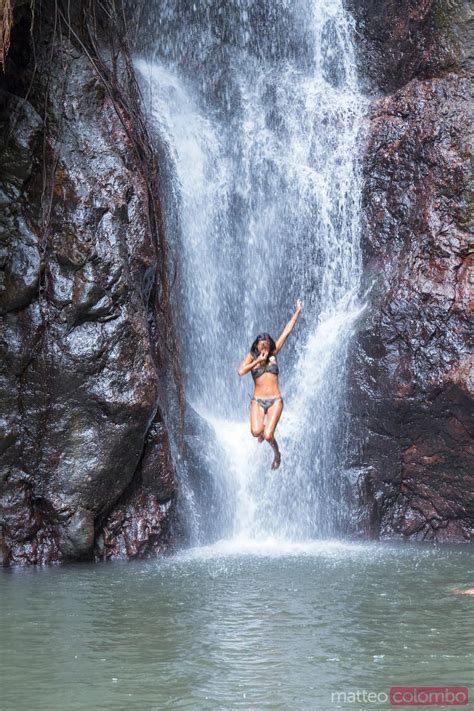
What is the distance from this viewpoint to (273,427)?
11.0 meters

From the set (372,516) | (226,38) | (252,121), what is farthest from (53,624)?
(226,38)

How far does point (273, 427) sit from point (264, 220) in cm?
552

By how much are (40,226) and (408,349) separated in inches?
218

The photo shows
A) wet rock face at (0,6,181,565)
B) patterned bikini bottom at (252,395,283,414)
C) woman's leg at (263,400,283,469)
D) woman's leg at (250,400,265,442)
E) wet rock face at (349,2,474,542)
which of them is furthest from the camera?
wet rock face at (349,2,474,542)

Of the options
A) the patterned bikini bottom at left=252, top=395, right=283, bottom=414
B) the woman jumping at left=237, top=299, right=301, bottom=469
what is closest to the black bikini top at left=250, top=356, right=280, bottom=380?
the woman jumping at left=237, top=299, right=301, bottom=469

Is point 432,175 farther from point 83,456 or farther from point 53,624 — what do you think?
point 53,624

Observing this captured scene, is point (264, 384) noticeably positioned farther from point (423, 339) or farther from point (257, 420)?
point (423, 339)

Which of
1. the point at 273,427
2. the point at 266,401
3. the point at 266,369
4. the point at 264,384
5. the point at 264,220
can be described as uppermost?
the point at 264,220

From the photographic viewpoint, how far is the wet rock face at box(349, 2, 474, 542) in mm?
13383

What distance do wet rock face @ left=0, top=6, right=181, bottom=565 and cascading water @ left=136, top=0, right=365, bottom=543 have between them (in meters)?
1.75

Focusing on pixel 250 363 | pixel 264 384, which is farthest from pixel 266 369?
pixel 250 363

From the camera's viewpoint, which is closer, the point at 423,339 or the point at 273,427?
the point at 273,427

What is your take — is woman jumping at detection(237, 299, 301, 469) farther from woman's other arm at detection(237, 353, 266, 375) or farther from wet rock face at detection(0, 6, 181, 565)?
wet rock face at detection(0, 6, 181, 565)

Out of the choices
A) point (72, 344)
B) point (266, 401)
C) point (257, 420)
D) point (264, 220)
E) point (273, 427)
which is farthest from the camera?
point (264, 220)
